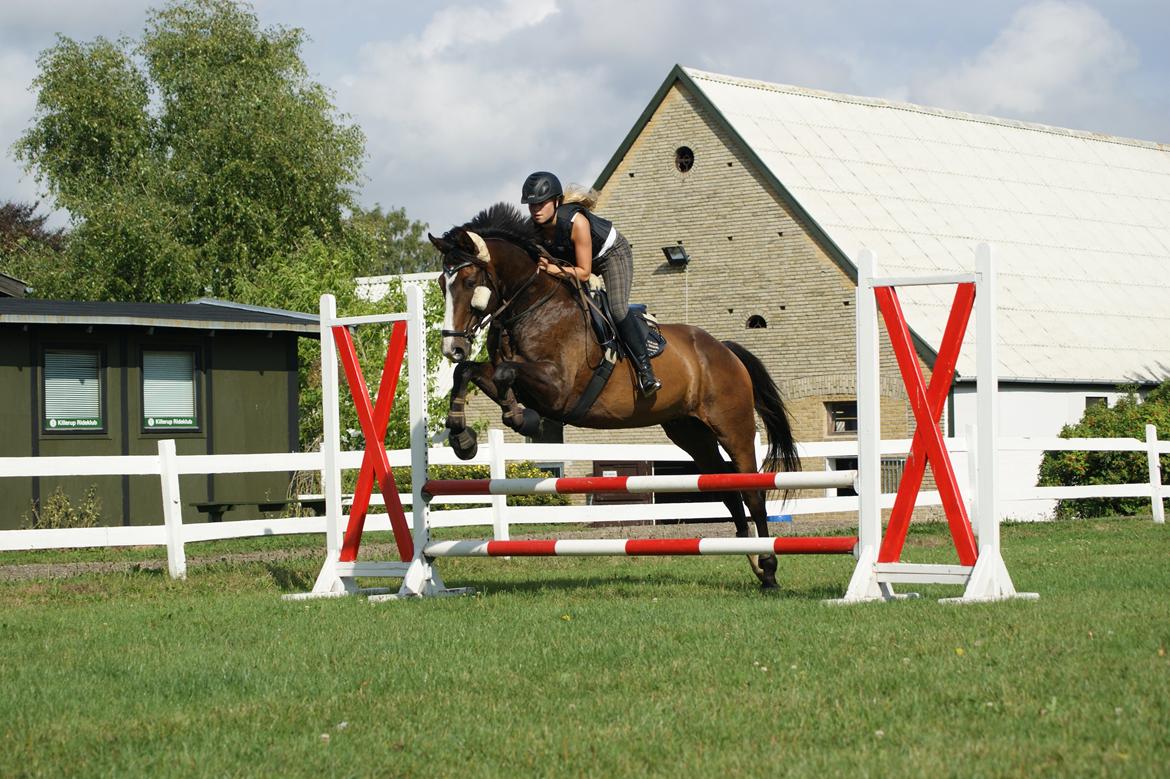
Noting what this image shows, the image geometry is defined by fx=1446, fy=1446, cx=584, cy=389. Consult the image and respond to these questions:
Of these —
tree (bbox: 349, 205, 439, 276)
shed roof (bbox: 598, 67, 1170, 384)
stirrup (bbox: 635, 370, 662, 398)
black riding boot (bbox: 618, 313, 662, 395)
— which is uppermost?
tree (bbox: 349, 205, 439, 276)

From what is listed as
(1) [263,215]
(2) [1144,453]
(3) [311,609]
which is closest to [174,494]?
(3) [311,609]

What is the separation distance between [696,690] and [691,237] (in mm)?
26987

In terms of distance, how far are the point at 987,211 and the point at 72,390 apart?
21771 millimetres

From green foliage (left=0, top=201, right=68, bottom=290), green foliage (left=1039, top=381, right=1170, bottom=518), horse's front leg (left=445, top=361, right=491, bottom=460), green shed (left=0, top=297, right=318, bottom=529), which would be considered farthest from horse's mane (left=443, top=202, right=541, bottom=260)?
green foliage (left=0, top=201, right=68, bottom=290)

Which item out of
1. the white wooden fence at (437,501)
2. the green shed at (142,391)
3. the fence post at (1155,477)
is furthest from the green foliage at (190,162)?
the fence post at (1155,477)

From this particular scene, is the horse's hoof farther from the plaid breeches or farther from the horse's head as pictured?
the plaid breeches

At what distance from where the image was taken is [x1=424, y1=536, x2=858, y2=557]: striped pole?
9.66 m

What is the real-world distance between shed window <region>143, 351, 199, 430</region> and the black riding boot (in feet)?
45.9

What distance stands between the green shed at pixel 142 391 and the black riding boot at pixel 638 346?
1213 centimetres

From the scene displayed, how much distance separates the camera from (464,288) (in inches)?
373

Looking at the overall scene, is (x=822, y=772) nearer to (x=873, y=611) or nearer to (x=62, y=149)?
(x=873, y=611)

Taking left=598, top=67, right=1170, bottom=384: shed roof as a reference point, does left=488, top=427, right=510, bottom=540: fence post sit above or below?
below

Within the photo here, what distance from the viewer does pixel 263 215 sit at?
41.8m

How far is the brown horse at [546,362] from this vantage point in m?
9.42
